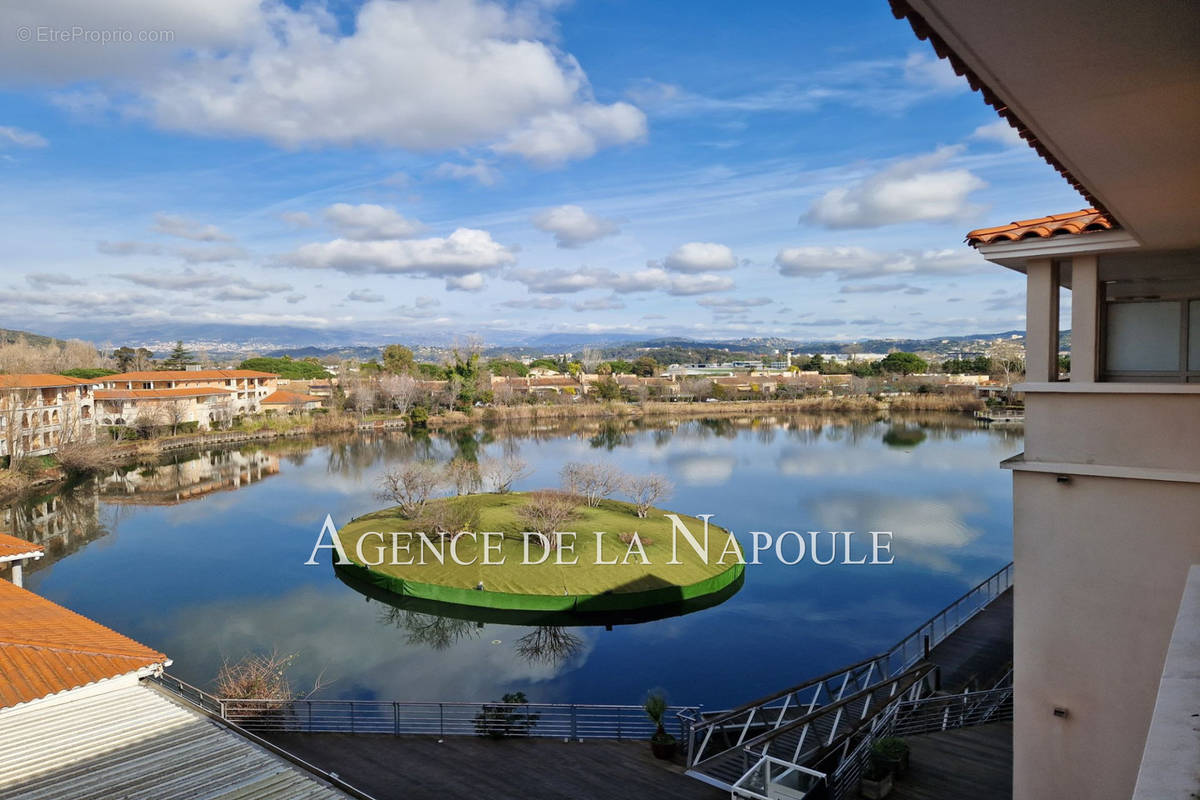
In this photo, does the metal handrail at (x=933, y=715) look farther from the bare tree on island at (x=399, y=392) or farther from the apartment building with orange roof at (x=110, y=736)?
the bare tree on island at (x=399, y=392)

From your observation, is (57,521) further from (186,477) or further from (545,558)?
(545,558)

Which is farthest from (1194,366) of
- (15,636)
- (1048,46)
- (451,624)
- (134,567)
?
(134,567)

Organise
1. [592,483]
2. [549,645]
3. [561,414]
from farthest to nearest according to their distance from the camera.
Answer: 1. [561,414]
2. [592,483]
3. [549,645]

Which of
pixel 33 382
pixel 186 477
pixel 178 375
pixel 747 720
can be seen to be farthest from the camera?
pixel 178 375

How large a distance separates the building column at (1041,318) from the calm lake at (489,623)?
9296 mm

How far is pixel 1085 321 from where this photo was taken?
5301 millimetres

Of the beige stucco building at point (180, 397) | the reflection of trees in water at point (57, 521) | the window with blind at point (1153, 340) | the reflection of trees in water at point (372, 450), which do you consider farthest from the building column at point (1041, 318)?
the beige stucco building at point (180, 397)

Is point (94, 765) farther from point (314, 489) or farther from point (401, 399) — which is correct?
point (401, 399)

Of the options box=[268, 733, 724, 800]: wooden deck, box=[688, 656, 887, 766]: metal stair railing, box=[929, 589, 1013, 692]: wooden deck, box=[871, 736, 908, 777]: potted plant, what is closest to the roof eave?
box=[871, 736, 908, 777]: potted plant

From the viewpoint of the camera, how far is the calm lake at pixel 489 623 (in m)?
14.4

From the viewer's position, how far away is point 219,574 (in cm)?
2080

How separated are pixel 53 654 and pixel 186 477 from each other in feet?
103

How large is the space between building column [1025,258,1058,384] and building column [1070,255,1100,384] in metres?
0.14

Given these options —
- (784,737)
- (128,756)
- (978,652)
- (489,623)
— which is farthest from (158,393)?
(978,652)
